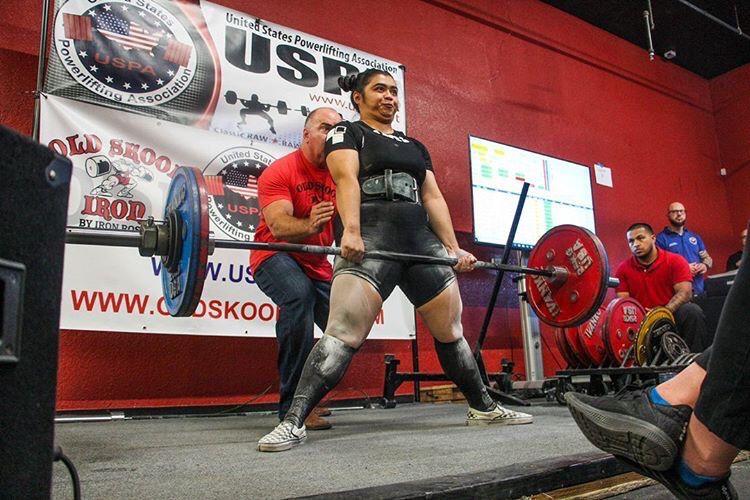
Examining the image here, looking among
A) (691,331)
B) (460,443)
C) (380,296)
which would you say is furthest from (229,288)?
(691,331)

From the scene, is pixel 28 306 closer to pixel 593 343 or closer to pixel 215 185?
pixel 215 185

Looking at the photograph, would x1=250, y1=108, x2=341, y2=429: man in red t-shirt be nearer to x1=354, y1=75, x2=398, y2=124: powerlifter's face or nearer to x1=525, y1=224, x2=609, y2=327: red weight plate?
x1=354, y1=75, x2=398, y2=124: powerlifter's face

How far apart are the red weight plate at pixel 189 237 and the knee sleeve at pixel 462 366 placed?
2.89 feet

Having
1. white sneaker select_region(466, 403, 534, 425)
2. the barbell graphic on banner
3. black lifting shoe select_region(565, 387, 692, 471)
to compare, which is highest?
the barbell graphic on banner

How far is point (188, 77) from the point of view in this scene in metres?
2.95

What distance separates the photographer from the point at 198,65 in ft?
9.82

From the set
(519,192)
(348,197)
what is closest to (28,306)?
(348,197)

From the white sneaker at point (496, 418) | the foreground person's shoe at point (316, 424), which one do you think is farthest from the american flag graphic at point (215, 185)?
the white sneaker at point (496, 418)

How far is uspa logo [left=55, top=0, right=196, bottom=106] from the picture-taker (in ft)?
8.68

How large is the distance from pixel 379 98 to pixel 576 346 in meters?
2.08

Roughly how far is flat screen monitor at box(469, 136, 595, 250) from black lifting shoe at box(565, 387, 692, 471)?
8.19ft

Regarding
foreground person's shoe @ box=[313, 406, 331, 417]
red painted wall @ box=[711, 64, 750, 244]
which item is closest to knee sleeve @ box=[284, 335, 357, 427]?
foreground person's shoe @ box=[313, 406, 331, 417]

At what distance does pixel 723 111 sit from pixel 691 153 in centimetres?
79

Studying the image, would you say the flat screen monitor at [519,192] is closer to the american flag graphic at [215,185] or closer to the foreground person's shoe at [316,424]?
the american flag graphic at [215,185]
